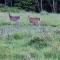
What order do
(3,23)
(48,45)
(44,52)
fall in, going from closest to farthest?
(44,52) → (48,45) → (3,23)

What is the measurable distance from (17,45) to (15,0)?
115 feet

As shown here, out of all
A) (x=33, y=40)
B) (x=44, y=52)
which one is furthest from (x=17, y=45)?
(x=44, y=52)

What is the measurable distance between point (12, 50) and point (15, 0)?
36.3 m

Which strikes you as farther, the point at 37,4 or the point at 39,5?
the point at 39,5

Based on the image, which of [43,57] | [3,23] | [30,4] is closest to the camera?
[43,57]

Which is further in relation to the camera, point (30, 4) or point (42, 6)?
point (42, 6)

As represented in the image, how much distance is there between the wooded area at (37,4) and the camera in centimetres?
4066

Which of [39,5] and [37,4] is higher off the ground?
[37,4]

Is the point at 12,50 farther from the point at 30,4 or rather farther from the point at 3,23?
the point at 30,4

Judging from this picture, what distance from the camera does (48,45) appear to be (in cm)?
969

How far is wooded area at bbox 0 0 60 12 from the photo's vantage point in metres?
40.7

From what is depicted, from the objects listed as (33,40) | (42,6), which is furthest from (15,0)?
(33,40)

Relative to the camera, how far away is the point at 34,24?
18891 mm

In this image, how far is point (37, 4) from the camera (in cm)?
4244
